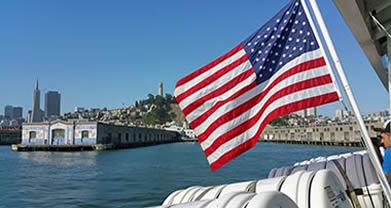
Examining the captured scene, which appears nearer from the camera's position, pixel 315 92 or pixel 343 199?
pixel 343 199

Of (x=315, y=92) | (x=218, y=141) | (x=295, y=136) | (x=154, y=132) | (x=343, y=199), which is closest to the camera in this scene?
(x=343, y=199)

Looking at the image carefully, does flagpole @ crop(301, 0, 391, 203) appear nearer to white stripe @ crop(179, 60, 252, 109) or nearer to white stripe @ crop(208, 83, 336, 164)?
white stripe @ crop(208, 83, 336, 164)

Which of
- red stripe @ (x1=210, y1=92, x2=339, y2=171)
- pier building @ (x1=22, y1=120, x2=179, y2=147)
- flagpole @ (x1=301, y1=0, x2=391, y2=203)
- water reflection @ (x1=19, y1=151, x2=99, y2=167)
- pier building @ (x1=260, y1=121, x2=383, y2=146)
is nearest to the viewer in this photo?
flagpole @ (x1=301, y1=0, x2=391, y2=203)

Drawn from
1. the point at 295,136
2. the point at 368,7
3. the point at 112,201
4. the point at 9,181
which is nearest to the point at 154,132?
the point at 295,136

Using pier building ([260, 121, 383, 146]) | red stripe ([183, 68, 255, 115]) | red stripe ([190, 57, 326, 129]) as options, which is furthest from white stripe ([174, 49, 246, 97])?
pier building ([260, 121, 383, 146])

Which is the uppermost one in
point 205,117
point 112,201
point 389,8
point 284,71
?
point 389,8

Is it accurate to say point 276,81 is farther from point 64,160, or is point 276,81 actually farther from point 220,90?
point 64,160

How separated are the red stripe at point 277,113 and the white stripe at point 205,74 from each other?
2.76 feet

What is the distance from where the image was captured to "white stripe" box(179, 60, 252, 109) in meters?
4.34

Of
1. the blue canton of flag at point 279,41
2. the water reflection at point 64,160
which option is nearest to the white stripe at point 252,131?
the blue canton of flag at point 279,41

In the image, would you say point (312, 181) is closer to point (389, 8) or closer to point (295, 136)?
point (389, 8)

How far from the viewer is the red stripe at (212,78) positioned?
4.36 m

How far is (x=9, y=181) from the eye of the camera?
23.5 meters

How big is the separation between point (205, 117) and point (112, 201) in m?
12.1
